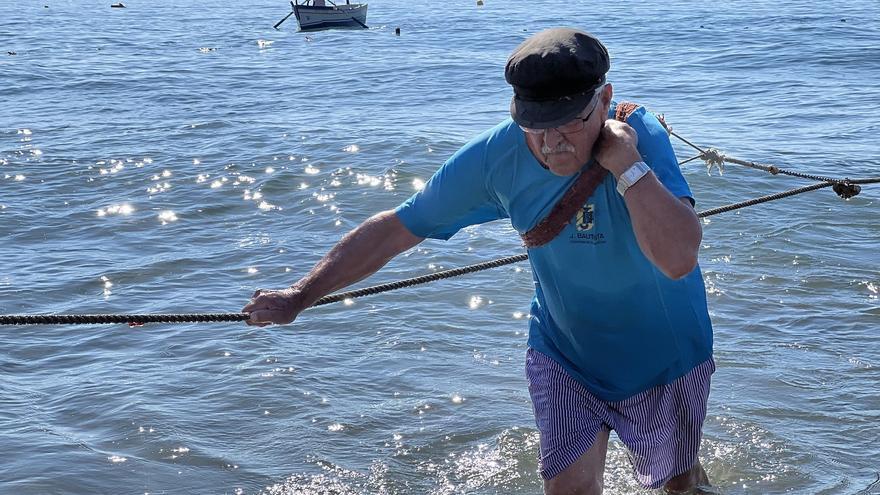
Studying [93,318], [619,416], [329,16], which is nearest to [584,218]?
[619,416]

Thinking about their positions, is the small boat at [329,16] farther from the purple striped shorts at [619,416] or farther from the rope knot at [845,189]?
the purple striped shorts at [619,416]

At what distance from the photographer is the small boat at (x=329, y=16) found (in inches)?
1711

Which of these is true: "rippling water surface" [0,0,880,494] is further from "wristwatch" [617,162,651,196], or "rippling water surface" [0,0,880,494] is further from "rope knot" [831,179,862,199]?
"wristwatch" [617,162,651,196]

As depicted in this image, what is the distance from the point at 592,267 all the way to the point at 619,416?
56 cm

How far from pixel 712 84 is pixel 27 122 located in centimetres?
1138

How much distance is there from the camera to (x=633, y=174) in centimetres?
317

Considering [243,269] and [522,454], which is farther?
[243,269]

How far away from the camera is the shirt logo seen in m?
3.41

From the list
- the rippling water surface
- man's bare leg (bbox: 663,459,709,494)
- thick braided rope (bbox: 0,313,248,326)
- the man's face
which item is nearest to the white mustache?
the man's face

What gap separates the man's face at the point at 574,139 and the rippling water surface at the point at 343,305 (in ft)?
7.40

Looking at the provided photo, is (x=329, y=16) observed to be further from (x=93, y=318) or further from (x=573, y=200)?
(x=573, y=200)

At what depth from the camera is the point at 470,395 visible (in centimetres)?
642

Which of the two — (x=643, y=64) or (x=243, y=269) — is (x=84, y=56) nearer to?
(x=643, y=64)

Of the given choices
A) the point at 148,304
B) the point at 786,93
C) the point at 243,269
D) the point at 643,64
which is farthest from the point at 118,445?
the point at 643,64
